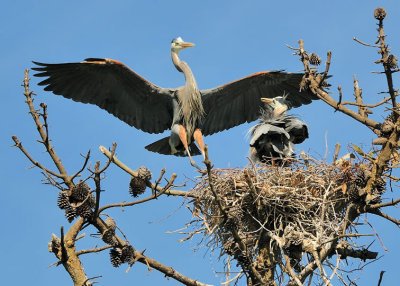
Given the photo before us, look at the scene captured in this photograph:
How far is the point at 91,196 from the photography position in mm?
6059

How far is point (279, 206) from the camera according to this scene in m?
7.55

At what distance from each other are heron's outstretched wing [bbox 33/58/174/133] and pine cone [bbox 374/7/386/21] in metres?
4.66

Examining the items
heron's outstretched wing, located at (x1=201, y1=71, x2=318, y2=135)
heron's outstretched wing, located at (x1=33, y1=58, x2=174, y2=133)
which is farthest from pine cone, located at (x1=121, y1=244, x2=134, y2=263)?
heron's outstretched wing, located at (x1=201, y1=71, x2=318, y2=135)

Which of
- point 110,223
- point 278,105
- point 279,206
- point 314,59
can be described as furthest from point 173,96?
point 110,223

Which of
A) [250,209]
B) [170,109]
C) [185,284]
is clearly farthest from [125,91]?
[185,284]

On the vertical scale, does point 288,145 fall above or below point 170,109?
below

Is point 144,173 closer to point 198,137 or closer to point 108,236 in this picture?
point 108,236

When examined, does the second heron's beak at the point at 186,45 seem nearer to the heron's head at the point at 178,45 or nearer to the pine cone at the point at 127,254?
the heron's head at the point at 178,45

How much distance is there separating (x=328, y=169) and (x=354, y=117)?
61 cm

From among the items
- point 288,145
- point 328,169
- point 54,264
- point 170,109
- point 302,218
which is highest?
point 170,109

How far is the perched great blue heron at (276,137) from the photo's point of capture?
27.9 feet

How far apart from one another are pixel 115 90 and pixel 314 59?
3.72 m

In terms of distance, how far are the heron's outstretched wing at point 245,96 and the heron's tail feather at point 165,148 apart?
2.19ft

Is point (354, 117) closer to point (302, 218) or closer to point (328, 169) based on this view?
point (328, 169)
